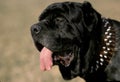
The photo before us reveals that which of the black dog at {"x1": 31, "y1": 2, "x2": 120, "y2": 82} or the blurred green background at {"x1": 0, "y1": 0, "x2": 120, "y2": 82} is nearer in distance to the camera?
the black dog at {"x1": 31, "y1": 2, "x2": 120, "y2": 82}

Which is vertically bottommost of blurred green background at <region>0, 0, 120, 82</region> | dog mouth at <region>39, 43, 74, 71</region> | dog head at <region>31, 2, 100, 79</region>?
blurred green background at <region>0, 0, 120, 82</region>

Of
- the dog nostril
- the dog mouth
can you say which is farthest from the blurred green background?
the dog nostril

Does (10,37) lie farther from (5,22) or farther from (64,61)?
(64,61)

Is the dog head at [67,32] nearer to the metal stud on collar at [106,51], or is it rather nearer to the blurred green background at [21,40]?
the metal stud on collar at [106,51]

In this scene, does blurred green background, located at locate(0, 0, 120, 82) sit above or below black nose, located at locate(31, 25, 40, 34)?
below

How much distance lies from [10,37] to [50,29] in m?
8.47

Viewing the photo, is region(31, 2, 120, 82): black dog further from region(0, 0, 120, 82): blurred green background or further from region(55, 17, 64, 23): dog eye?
region(0, 0, 120, 82): blurred green background

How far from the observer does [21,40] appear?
15.6 m

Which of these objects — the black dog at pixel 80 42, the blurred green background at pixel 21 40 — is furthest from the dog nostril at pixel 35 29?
the blurred green background at pixel 21 40

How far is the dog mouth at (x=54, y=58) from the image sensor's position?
7.96 metres

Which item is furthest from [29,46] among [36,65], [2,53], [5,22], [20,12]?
[20,12]

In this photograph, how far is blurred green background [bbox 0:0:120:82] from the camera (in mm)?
11539

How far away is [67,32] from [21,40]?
7.66m

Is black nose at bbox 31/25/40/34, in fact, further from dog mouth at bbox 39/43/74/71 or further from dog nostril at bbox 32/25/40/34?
dog mouth at bbox 39/43/74/71
